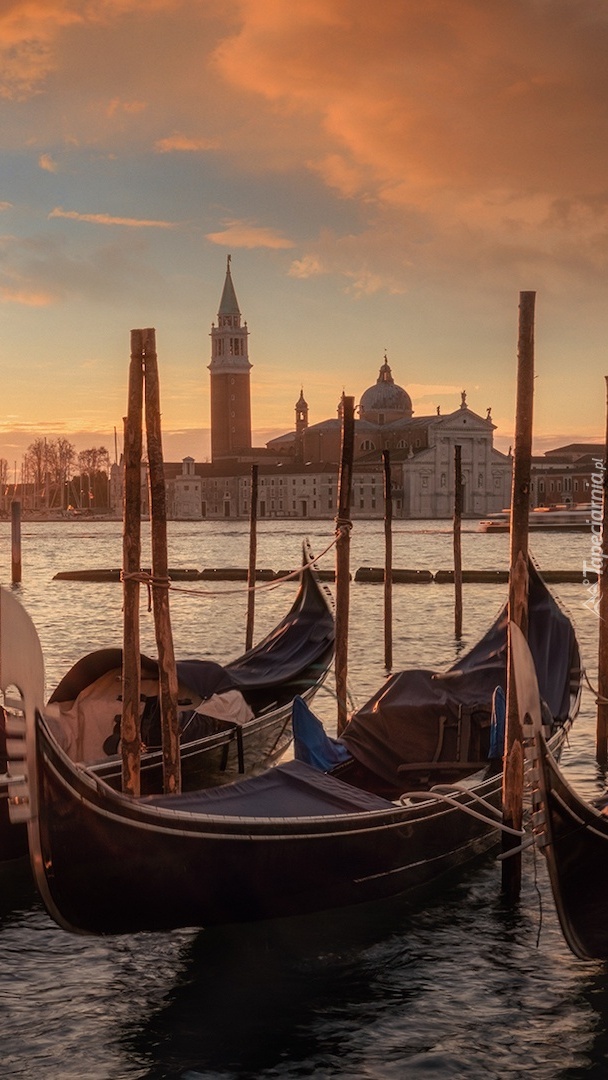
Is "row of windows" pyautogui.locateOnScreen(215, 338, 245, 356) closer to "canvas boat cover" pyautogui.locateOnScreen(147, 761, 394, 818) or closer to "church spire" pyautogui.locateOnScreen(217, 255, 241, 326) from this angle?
"church spire" pyautogui.locateOnScreen(217, 255, 241, 326)

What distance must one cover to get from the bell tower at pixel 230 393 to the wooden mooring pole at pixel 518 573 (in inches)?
3796

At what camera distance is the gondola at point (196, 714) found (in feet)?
25.0

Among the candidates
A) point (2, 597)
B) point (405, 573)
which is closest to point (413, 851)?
point (2, 597)

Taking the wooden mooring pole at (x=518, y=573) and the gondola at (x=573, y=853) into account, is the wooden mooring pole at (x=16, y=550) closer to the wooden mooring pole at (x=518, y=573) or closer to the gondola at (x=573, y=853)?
the wooden mooring pole at (x=518, y=573)

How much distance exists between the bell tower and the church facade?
0.28ft

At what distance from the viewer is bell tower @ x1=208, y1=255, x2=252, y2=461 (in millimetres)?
102438

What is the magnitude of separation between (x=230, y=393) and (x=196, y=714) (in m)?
95.2

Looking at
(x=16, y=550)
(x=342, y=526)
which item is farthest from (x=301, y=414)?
(x=342, y=526)

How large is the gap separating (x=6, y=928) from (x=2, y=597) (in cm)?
299

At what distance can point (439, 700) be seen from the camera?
7.84m

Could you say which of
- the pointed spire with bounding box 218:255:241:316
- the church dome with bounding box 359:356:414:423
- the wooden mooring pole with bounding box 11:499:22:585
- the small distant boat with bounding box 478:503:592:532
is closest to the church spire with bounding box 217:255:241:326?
Result: the pointed spire with bounding box 218:255:241:316

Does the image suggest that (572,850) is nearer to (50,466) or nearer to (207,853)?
(207,853)

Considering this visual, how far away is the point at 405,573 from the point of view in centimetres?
3077

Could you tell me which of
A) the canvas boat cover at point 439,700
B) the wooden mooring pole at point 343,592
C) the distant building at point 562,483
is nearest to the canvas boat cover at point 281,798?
the canvas boat cover at point 439,700
